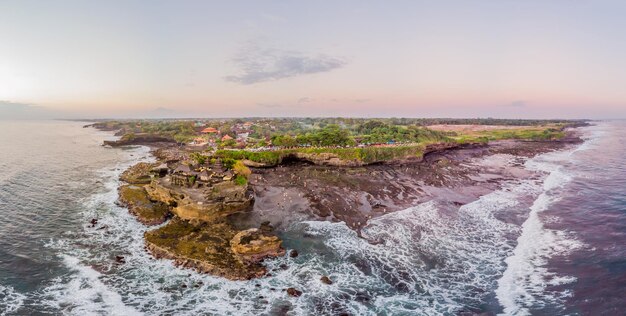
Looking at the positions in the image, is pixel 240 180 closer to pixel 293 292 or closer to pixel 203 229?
pixel 203 229

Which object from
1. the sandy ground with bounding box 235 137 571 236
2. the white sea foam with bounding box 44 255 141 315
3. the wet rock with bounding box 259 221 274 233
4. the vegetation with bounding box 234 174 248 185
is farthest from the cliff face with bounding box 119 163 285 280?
the white sea foam with bounding box 44 255 141 315

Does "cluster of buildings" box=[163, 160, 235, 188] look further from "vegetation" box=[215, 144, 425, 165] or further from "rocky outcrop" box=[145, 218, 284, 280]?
"vegetation" box=[215, 144, 425, 165]

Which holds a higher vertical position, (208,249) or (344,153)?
(344,153)

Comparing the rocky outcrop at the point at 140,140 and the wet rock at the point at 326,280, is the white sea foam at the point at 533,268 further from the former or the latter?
the rocky outcrop at the point at 140,140

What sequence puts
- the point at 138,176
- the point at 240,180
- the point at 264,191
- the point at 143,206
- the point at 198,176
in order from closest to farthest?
the point at 143,206 < the point at 198,176 < the point at 240,180 < the point at 264,191 < the point at 138,176

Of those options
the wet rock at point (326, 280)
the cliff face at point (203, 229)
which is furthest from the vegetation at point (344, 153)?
the wet rock at point (326, 280)

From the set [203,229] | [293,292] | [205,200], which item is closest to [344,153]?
[205,200]
